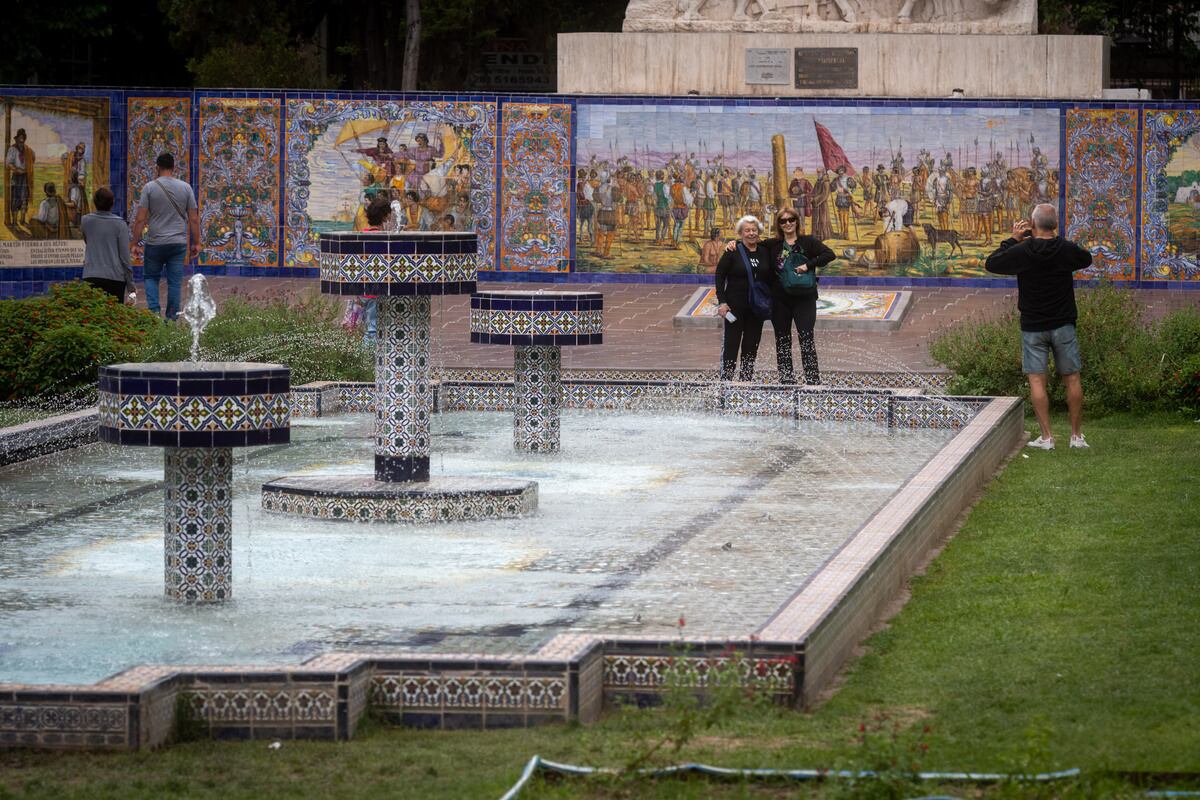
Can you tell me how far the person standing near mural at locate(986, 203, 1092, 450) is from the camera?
1288cm

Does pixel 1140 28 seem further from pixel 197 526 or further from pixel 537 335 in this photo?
pixel 197 526

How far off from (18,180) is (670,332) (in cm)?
868

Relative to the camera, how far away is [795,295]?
15.2 meters

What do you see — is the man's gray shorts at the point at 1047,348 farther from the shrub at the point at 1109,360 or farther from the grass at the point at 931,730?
the grass at the point at 931,730

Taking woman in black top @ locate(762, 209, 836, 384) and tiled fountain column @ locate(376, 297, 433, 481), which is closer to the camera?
tiled fountain column @ locate(376, 297, 433, 481)

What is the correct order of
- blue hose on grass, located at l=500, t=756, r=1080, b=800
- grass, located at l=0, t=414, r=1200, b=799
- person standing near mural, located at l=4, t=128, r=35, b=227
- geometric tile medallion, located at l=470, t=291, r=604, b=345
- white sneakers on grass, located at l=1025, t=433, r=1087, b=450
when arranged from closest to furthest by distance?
blue hose on grass, located at l=500, t=756, r=1080, b=800
grass, located at l=0, t=414, r=1200, b=799
geometric tile medallion, located at l=470, t=291, r=604, b=345
white sneakers on grass, located at l=1025, t=433, r=1087, b=450
person standing near mural, located at l=4, t=128, r=35, b=227

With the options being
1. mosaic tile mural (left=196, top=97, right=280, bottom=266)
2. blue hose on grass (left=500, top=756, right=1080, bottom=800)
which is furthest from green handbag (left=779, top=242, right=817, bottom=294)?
mosaic tile mural (left=196, top=97, right=280, bottom=266)

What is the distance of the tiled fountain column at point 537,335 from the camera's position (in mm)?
12406

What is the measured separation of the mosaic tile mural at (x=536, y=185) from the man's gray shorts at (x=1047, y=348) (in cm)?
1337

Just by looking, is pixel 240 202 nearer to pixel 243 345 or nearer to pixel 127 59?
pixel 243 345

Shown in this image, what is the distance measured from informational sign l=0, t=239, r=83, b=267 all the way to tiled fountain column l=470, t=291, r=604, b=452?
42.3ft

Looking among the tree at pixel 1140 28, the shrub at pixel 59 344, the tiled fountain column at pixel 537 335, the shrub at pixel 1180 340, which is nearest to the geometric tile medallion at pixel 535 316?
the tiled fountain column at pixel 537 335

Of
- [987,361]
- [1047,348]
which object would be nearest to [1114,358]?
[987,361]

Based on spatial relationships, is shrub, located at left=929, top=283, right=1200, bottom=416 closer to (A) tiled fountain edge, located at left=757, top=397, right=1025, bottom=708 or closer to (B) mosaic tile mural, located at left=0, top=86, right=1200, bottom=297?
(A) tiled fountain edge, located at left=757, top=397, right=1025, bottom=708
